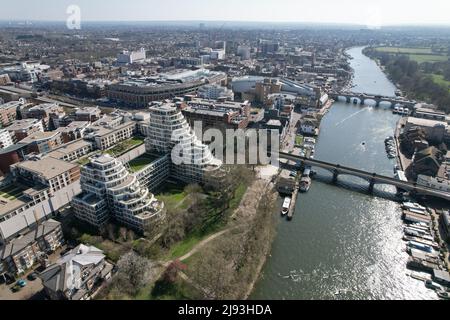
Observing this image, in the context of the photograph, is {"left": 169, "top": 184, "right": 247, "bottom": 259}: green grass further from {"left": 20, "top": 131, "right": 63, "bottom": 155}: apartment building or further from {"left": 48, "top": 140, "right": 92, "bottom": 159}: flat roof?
{"left": 20, "top": 131, "right": 63, "bottom": 155}: apartment building

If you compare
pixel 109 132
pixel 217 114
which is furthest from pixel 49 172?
pixel 217 114

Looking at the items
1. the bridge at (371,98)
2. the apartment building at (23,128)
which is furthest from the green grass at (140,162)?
the bridge at (371,98)

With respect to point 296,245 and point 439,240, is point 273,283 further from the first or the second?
point 439,240

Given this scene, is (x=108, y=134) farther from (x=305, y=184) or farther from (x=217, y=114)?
(x=305, y=184)

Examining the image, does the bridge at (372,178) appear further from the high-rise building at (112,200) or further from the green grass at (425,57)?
the green grass at (425,57)
